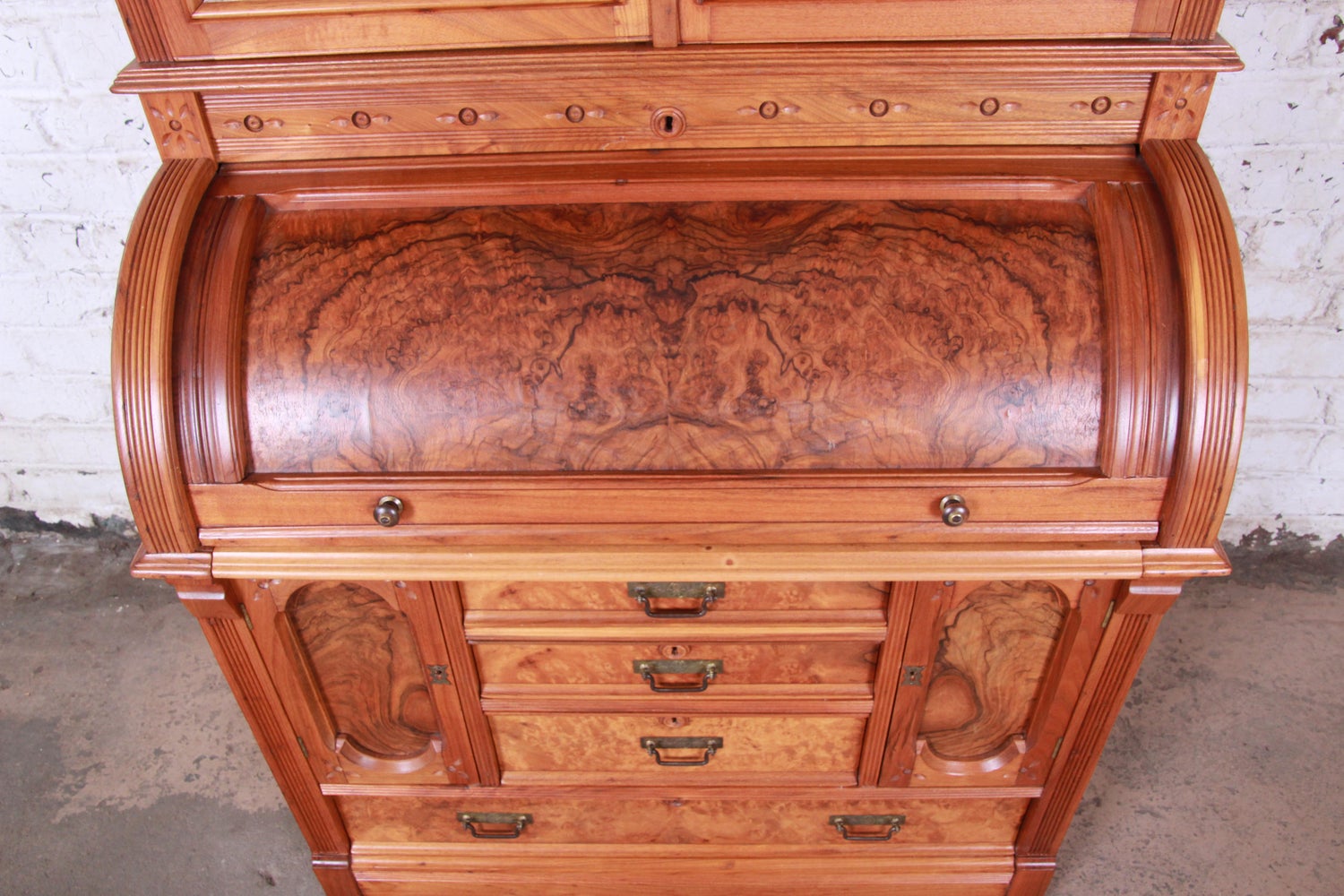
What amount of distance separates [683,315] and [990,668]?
0.81 m

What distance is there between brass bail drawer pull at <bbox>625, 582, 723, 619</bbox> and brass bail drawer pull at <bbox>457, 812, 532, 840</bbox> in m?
0.58

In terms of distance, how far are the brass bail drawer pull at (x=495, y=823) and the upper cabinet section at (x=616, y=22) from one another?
135cm

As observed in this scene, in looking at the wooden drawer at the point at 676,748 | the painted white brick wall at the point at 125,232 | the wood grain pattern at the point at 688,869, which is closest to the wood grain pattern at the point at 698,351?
the wooden drawer at the point at 676,748

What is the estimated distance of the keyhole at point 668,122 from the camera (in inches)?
53.4

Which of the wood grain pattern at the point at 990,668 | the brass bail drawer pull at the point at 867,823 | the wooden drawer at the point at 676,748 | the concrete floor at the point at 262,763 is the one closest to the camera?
the wood grain pattern at the point at 990,668

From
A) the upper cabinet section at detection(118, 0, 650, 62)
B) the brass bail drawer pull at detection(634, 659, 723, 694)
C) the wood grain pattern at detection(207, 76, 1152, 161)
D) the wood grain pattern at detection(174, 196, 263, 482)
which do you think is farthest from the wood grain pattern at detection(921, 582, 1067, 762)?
the wood grain pattern at detection(174, 196, 263, 482)

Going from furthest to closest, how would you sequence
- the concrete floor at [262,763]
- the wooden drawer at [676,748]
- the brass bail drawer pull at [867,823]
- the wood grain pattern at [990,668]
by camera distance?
1. the concrete floor at [262,763]
2. the brass bail drawer pull at [867,823]
3. the wooden drawer at [676,748]
4. the wood grain pattern at [990,668]

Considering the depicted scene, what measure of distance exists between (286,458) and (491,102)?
615mm

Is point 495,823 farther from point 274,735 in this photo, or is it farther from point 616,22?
point 616,22

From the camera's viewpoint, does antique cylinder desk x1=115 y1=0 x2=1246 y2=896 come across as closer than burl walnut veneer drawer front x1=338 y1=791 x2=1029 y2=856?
Yes

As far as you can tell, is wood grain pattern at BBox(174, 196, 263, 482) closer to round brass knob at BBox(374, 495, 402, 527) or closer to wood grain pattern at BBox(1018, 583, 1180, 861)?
round brass knob at BBox(374, 495, 402, 527)

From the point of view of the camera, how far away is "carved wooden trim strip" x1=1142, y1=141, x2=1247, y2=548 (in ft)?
4.06

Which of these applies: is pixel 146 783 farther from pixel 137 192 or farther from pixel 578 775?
pixel 137 192

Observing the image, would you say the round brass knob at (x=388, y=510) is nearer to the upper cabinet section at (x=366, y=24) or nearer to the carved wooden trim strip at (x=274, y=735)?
the carved wooden trim strip at (x=274, y=735)
